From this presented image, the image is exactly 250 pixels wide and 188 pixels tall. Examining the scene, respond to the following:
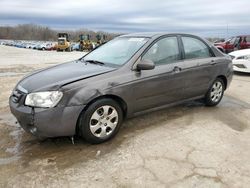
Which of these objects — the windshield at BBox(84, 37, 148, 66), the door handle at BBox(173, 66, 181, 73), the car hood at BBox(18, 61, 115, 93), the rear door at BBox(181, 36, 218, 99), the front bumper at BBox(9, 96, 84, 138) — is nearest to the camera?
the front bumper at BBox(9, 96, 84, 138)

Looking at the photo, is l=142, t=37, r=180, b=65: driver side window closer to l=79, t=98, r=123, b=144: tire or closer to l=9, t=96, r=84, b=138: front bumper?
l=79, t=98, r=123, b=144: tire

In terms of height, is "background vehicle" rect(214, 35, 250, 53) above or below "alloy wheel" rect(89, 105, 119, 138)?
above

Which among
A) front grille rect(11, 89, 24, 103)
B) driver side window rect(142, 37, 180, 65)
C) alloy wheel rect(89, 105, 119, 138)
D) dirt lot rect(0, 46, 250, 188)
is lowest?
dirt lot rect(0, 46, 250, 188)

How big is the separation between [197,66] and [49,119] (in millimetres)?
2837

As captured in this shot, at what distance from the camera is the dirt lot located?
300 cm

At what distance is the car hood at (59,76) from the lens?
11.7 ft

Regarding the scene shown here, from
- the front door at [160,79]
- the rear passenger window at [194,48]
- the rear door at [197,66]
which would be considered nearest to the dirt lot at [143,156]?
the front door at [160,79]

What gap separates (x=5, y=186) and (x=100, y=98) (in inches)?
60.1

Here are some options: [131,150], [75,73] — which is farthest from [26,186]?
[75,73]

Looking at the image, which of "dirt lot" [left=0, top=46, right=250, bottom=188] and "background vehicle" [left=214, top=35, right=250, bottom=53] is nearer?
"dirt lot" [left=0, top=46, right=250, bottom=188]

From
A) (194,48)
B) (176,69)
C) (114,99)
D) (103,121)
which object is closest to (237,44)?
(194,48)

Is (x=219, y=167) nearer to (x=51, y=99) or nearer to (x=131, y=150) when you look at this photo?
(x=131, y=150)

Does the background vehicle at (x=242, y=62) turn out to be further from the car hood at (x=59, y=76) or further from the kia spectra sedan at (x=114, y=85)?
the car hood at (x=59, y=76)

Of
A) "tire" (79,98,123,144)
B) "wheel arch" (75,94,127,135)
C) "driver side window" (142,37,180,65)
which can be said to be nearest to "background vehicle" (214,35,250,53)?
"driver side window" (142,37,180,65)
